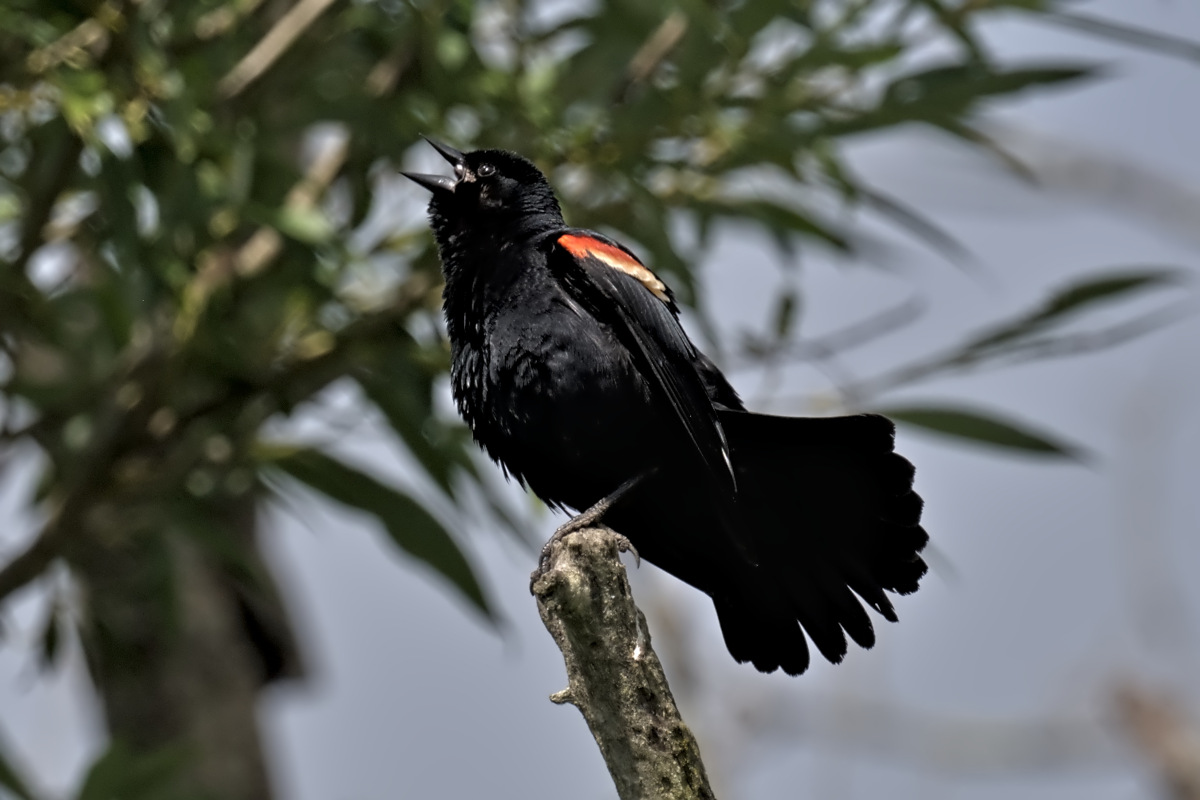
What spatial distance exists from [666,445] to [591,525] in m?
0.23

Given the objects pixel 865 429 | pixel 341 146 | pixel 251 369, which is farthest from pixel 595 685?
pixel 341 146

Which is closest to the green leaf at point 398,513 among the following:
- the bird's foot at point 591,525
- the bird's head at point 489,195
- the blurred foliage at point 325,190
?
the blurred foliage at point 325,190

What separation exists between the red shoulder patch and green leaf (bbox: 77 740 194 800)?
1.53 metres

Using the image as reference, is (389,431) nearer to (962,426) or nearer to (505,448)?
(505,448)

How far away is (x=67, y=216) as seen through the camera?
Result: 3.80 m

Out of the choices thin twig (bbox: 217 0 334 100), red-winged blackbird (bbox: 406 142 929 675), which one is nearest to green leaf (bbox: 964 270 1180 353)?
red-winged blackbird (bbox: 406 142 929 675)

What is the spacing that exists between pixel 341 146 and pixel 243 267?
427 mm

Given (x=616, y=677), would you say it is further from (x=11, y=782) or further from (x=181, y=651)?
(x=181, y=651)

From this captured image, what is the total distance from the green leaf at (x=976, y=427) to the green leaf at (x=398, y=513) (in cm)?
114

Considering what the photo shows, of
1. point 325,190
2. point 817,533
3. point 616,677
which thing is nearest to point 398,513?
point 325,190

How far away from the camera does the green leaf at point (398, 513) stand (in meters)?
3.80

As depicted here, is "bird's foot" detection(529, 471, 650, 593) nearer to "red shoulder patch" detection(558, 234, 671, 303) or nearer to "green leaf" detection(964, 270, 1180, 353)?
"red shoulder patch" detection(558, 234, 671, 303)

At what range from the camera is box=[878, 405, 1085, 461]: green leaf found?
3650mm

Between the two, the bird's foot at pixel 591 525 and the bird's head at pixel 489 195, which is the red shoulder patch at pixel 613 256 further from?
the bird's foot at pixel 591 525
